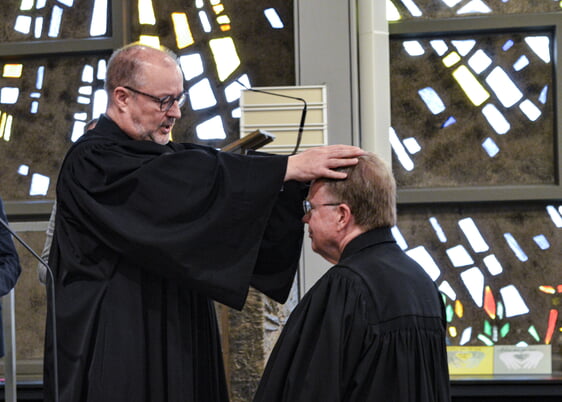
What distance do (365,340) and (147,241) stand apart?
0.69 metres

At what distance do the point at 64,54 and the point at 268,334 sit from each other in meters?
2.57

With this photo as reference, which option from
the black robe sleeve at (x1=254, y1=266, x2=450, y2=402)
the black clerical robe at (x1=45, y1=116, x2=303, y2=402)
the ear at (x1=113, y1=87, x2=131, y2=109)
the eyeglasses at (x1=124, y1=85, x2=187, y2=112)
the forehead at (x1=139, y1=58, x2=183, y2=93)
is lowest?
the black robe sleeve at (x1=254, y1=266, x2=450, y2=402)

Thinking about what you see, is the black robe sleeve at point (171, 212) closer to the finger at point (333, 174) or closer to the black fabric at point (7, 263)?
the finger at point (333, 174)

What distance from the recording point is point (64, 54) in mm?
5355

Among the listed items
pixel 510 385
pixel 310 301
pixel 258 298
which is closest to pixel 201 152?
pixel 310 301

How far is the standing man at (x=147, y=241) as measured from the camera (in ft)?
7.56

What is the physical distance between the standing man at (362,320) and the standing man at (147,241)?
7.0 inches

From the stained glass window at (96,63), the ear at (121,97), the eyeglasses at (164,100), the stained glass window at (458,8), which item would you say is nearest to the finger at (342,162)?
the eyeglasses at (164,100)

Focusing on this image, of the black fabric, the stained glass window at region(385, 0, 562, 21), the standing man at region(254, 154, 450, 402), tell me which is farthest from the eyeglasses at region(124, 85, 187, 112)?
the stained glass window at region(385, 0, 562, 21)

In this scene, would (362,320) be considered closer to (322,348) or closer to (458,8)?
(322,348)

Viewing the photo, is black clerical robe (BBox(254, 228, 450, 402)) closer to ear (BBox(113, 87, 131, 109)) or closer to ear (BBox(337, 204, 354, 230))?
ear (BBox(337, 204, 354, 230))

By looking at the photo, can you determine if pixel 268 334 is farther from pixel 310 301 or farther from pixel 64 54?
pixel 64 54

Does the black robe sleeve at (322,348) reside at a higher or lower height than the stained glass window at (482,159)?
lower

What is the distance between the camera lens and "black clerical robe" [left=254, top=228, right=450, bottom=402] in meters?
1.92
